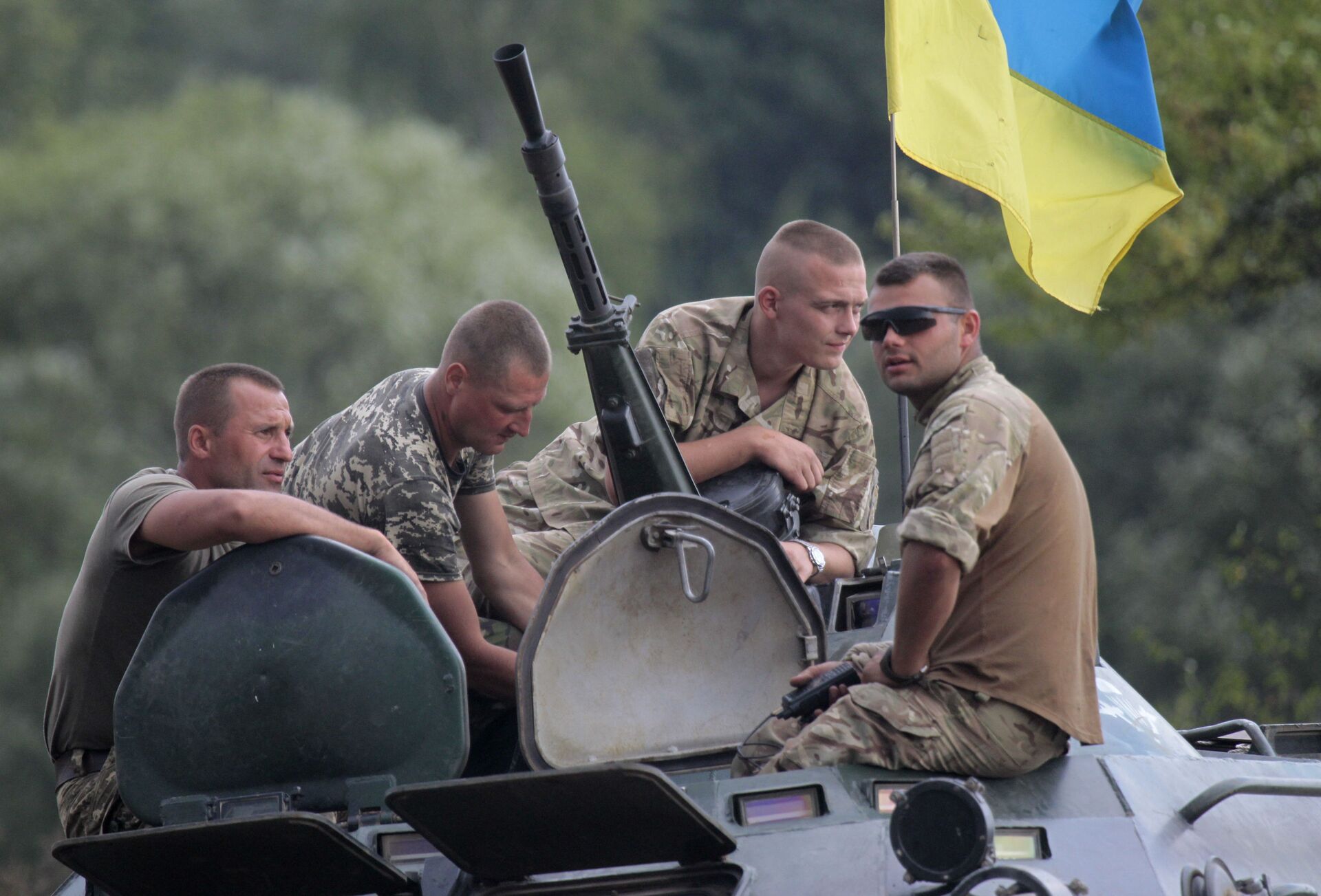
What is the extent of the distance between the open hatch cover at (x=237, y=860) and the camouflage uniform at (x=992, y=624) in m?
1.07

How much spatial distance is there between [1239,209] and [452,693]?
13.9m

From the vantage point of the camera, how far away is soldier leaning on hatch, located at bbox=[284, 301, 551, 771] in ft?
18.2

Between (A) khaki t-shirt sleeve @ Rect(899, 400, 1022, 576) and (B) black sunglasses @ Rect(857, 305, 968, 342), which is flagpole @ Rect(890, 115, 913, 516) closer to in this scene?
(B) black sunglasses @ Rect(857, 305, 968, 342)

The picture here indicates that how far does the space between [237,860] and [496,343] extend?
2.04 metres

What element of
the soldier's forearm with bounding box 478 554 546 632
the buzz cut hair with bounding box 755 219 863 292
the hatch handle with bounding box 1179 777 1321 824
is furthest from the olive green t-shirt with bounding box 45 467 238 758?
the hatch handle with bounding box 1179 777 1321 824

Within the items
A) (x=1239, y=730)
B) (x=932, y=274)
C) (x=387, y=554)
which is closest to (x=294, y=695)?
(x=387, y=554)

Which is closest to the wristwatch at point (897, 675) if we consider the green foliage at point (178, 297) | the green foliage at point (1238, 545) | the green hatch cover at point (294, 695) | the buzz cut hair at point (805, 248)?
the green hatch cover at point (294, 695)

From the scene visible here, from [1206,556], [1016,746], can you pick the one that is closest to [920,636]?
[1016,746]

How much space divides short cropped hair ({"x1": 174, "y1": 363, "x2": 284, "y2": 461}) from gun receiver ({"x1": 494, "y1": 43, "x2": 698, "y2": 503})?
0.84 m

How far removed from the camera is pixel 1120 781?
176 inches

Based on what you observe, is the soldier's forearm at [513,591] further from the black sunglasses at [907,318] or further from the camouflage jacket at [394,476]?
the black sunglasses at [907,318]

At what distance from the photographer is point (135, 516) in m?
4.89

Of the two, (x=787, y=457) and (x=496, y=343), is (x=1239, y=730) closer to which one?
(x=787, y=457)

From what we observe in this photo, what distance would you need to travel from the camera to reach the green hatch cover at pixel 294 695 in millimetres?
4527
